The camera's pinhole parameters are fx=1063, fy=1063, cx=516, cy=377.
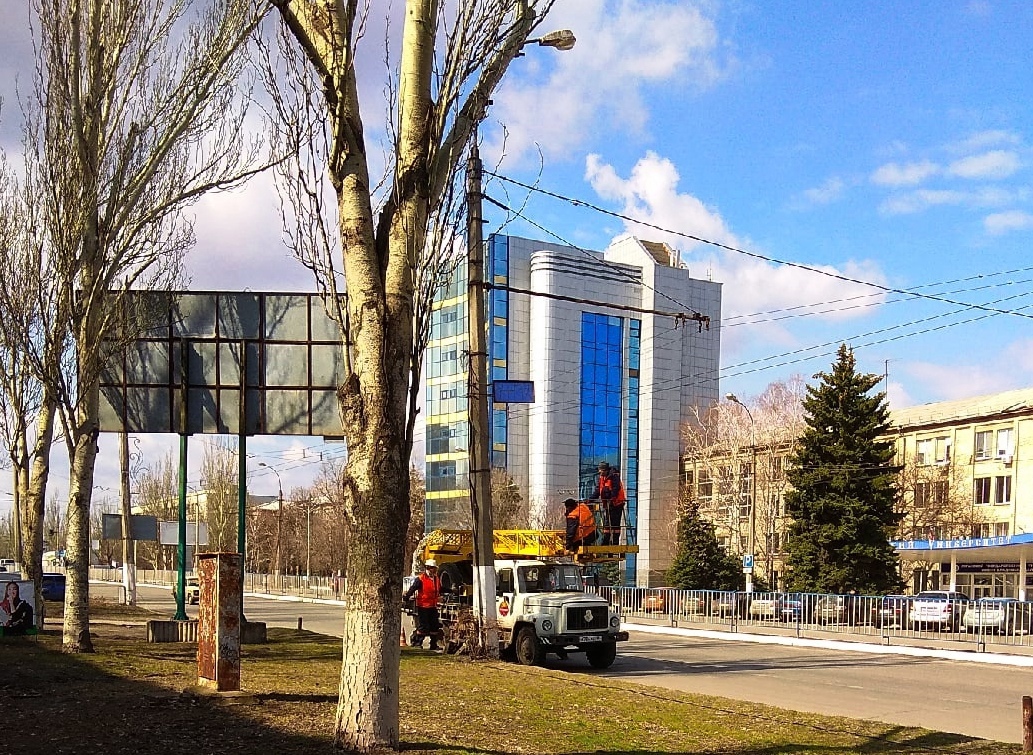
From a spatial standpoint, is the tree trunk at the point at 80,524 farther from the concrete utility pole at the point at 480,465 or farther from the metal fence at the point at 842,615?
the metal fence at the point at 842,615

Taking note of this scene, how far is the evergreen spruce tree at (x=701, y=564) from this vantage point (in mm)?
53500

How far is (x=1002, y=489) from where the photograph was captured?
2245 inches

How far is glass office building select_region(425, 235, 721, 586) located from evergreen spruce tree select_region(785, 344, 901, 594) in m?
37.6

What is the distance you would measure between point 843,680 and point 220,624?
12.5 m

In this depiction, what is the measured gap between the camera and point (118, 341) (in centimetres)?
2009

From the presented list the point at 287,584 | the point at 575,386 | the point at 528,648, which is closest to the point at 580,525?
the point at 528,648

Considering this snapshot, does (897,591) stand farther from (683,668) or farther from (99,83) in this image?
(99,83)

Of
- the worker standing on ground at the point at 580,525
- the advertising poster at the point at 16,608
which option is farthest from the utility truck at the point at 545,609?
the advertising poster at the point at 16,608

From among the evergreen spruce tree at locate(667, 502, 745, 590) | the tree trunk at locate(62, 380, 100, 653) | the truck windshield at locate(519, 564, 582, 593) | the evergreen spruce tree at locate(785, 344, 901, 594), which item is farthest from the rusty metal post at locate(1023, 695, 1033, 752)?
the evergreen spruce tree at locate(667, 502, 745, 590)

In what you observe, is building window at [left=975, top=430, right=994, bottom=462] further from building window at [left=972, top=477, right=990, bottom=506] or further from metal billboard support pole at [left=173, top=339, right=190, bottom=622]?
metal billboard support pole at [left=173, top=339, right=190, bottom=622]

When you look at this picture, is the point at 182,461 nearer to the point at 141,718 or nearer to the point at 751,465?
the point at 141,718

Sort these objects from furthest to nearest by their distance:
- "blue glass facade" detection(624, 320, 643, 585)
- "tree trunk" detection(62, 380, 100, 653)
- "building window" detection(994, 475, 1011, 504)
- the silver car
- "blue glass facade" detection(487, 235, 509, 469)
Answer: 1. "blue glass facade" detection(624, 320, 643, 585)
2. "blue glass facade" detection(487, 235, 509, 469)
3. "building window" detection(994, 475, 1011, 504)
4. the silver car
5. "tree trunk" detection(62, 380, 100, 653)

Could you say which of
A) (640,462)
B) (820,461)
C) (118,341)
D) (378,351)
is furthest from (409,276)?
(640,462)

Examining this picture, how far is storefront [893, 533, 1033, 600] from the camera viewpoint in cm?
3803
